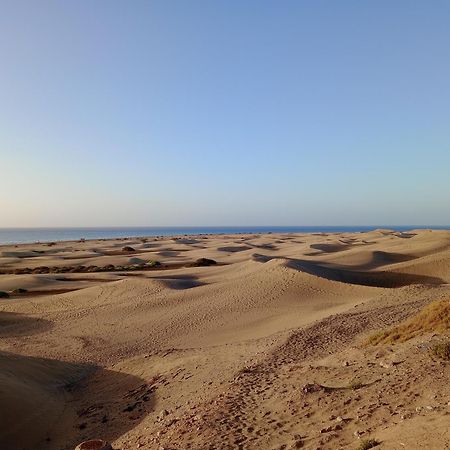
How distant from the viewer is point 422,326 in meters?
Result: 11.7

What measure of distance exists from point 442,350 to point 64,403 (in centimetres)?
954

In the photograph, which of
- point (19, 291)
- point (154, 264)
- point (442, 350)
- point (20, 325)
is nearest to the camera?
point (442, 350)

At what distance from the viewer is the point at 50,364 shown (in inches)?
586

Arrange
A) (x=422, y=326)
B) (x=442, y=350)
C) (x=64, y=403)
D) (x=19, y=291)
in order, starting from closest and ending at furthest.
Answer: (x=442, y=350) → (x=422, y=326) → (x=64, y=403) → (x=19, y=291)

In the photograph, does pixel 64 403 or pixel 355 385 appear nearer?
pixel 355 385

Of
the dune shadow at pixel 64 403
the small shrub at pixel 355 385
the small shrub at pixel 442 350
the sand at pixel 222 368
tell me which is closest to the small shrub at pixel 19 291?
the sand at pixel 222 368

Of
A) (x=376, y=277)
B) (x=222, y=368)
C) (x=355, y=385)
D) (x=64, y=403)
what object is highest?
(x=355, y=385)

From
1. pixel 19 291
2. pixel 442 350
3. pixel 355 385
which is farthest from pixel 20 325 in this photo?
pixel 442 350

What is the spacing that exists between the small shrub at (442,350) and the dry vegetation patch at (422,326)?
1.62m

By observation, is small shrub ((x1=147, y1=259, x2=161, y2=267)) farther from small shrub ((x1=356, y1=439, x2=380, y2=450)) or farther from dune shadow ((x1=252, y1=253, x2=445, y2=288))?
small shrub ((x1=356, y1=439, x2=380, y2=450))

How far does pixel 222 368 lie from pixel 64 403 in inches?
172

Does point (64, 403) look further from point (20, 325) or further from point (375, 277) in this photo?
point (375, 277)

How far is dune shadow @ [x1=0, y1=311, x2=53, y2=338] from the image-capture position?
19.5 metres

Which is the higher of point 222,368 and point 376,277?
point 376,277
